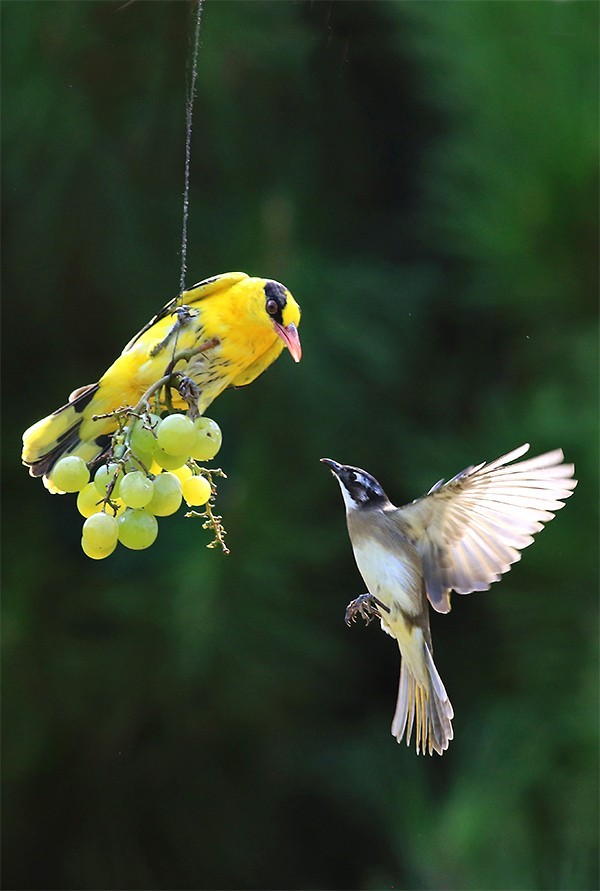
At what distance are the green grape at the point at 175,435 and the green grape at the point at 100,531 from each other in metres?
0.07

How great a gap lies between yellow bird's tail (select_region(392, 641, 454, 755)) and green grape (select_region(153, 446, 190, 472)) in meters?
0.36

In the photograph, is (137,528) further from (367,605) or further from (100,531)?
(367,605)

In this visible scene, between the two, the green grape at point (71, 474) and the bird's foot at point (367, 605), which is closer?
the green grape at point (71, 474)

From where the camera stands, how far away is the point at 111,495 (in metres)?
0.83

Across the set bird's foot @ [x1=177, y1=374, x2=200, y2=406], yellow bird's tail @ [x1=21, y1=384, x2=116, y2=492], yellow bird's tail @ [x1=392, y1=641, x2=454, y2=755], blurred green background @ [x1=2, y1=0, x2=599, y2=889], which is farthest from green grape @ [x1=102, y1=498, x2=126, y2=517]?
blurred green background @ [x1=2, y1=0, x2=599, y2=889]

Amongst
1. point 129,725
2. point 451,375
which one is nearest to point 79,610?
point 129,725

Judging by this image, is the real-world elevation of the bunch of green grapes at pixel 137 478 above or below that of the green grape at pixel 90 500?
above

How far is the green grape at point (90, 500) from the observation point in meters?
0.84

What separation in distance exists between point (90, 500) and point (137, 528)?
0.24 ft

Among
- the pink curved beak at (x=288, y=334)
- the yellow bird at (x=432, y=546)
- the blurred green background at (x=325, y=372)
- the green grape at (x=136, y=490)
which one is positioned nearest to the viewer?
the green grape at (x=136, y=490)

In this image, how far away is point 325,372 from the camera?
6.24ft

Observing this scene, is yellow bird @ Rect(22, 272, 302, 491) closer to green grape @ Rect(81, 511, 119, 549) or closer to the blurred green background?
green grape @ Rect(81, 511, 119, 549)

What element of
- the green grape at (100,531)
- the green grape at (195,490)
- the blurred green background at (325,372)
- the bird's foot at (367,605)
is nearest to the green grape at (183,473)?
the green grape at (195,490)

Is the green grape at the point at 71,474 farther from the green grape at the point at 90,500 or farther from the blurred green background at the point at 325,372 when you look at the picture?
the blurred green background at the point at 325,372
